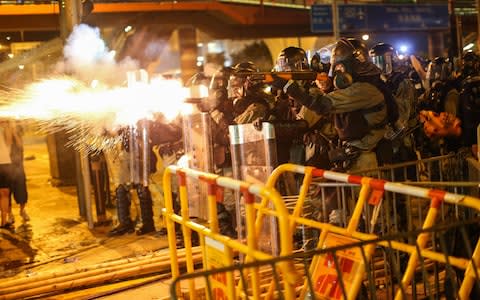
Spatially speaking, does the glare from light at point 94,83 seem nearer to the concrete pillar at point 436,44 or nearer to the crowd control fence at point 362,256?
the crowd control fence at point 362,256

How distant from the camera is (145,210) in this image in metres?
9.22

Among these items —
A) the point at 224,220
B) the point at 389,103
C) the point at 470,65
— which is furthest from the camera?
the point at 470,65

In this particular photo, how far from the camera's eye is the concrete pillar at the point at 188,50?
1636 cm

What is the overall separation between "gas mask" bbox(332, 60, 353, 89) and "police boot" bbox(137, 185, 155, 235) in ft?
12.4

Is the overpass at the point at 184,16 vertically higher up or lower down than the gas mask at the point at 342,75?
higher up

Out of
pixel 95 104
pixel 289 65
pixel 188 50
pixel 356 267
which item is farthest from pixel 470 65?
pixel 188 50

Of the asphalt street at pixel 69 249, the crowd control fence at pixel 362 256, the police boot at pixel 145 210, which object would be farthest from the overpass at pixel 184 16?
the crowd control fence at pixel 362 256

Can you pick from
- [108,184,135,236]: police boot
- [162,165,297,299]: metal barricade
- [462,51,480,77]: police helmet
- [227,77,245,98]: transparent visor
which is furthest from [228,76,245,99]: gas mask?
[462,51,480,77]: police helmet

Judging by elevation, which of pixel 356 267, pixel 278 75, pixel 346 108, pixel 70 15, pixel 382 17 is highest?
pixel 382 17

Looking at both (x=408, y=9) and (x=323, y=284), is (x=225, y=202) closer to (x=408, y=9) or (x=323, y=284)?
(x=323, y=284)

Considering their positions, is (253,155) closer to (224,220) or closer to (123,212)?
(224,220)

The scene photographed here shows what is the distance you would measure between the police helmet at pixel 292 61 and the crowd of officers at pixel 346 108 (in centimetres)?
1

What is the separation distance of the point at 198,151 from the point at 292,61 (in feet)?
5.53

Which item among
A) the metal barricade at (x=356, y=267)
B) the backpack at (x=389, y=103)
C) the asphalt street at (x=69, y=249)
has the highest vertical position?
the backpack at (x=389, y=103)
